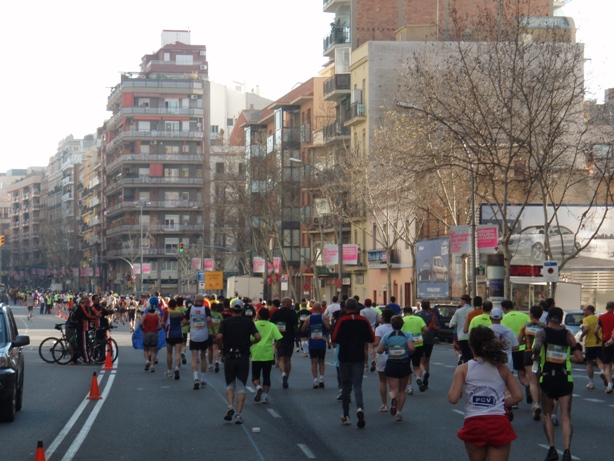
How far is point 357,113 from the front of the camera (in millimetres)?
73500

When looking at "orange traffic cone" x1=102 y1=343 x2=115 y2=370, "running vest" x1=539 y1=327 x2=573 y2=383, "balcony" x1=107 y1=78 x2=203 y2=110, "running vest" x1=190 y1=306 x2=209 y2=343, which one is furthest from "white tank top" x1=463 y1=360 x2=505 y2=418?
"balcony" x1=107 y1=78 x2=203 y2=110

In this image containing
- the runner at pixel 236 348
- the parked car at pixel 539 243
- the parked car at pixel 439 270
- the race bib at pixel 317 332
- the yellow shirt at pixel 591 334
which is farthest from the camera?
the parked car at pixel 439 270

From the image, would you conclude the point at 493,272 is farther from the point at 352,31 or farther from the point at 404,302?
the point at 352,31

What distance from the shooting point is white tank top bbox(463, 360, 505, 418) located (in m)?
8.61

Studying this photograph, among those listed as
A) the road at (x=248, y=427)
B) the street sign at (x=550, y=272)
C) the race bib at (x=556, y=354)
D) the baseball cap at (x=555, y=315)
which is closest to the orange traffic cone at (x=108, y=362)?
the road at (x=248, y=427)

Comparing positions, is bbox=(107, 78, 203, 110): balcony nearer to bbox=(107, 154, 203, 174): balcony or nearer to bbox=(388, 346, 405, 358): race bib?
bbox=(107, 154, 203, 174): balcony

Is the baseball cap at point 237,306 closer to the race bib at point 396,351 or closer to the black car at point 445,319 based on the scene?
the race bib at point 396,351

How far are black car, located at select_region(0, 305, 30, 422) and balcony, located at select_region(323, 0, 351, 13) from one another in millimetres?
63490

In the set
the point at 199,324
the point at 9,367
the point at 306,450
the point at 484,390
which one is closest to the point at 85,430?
the point at 9,367

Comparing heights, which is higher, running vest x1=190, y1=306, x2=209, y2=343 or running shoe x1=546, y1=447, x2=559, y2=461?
running vest x1=190, y1=306, x2=209, y2=343

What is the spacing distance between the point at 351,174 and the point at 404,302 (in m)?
12.7

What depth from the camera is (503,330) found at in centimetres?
1636

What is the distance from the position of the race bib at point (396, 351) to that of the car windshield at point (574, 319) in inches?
744

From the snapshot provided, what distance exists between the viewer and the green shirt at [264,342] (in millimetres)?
18609
